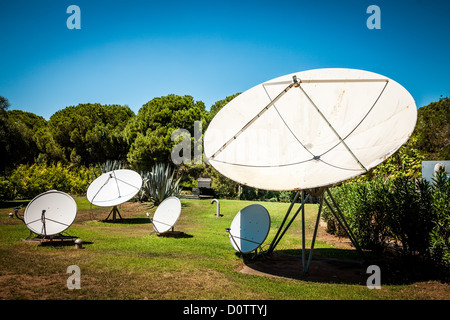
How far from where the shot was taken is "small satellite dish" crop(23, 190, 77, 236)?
8.97 m

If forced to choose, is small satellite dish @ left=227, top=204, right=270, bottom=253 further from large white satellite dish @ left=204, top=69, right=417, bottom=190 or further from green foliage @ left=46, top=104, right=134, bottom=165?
green foliage @ left=46, top=104, right=134, bottom=165

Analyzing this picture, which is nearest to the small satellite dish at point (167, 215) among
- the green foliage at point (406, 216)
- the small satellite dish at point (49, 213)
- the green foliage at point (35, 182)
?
the small satellite dish at point (49, 213)

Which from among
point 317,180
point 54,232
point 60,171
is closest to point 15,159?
point 60,171

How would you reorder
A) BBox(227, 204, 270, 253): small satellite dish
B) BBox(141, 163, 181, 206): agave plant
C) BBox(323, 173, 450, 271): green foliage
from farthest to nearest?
BBox(141, 163, 181, 206): agave plant → BBox(227, 204, 270, 253): small satellite dish → BBox(323, 173, 450, 271): green foliage

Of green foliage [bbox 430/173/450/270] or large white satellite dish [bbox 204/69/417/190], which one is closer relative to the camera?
green foliage [bbox 430/173/450/270]

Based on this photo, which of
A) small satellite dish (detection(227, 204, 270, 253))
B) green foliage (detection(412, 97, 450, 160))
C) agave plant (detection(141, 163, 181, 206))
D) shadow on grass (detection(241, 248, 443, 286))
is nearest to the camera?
shadow on grass (detection(241, 248, 443, 286))

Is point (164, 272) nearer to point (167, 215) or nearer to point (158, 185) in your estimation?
point (167, 215)

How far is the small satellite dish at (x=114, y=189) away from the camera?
1328 centimetres

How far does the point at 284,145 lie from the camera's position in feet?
25.7

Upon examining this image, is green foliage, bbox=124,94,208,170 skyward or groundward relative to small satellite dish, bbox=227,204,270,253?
skyward

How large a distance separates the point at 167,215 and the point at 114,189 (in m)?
3.94

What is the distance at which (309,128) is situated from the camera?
7.98 meters

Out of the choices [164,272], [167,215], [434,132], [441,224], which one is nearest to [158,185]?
[167,215]

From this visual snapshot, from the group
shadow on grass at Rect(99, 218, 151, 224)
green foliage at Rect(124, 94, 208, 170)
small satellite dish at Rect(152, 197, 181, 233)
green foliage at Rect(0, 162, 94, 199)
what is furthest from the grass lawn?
green foliage at Rect(124, 94, 208, 170)
